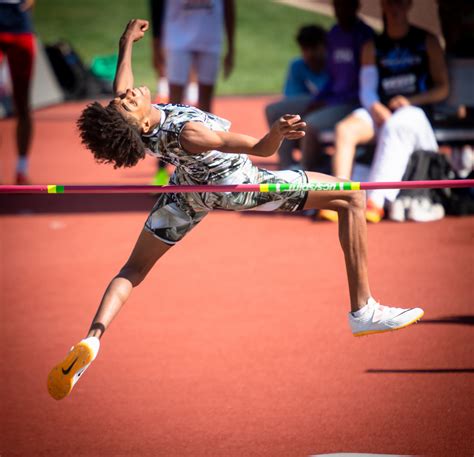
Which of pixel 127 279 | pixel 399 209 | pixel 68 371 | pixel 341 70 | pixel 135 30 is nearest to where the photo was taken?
pixel 68 371

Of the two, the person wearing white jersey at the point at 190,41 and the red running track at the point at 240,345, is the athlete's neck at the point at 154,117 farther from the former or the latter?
the person wearing white jersey at the point at 190,41

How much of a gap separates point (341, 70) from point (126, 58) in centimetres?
413

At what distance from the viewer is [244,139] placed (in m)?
4.25

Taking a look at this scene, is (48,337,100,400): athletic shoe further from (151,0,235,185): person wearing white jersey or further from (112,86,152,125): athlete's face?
(151,0,235,185): person wearing white jersey

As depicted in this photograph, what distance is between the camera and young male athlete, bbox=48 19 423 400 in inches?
167

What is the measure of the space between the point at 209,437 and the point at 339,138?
413 centimetres

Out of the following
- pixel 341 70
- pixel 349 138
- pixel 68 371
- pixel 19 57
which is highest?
pixel 341 70

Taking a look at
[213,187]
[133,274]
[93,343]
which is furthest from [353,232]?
[93,343]

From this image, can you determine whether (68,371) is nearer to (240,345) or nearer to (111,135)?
(111,135)

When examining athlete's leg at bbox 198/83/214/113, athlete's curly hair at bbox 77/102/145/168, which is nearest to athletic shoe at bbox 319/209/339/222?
athlete's leg at bbox 198/83/214/113

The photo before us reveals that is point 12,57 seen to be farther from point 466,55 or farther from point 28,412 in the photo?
point 28,412

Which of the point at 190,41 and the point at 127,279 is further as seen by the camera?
the point at 190,41

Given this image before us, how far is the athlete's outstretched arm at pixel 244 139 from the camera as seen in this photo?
421cm

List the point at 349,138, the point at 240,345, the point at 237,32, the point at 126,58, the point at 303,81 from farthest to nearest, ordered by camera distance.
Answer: the point at 237,32 < the point at 303,81 < the point at 349,138 < the point at 240,345 < the point at 126,58
